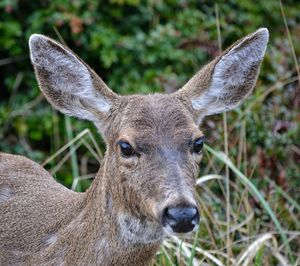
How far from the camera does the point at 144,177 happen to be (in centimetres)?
468

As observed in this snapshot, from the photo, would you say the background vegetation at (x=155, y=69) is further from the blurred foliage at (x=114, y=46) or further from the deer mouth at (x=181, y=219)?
the deer mouth at (x=181, y=219)

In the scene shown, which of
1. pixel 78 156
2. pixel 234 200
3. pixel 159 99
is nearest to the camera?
pixel 159 99

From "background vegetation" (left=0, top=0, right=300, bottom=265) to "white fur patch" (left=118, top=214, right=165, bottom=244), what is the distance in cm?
266

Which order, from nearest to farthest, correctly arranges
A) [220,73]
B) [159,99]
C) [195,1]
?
1. [159,99]
2. [220,73]
3. [195,1]

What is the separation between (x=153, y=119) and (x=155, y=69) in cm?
467

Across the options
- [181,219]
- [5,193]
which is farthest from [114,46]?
[181,219]

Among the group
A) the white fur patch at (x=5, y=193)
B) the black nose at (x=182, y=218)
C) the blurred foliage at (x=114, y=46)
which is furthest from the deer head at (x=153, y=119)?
the blurred foliage at (x=114, y=46)

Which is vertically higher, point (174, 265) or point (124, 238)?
point (124, 238)

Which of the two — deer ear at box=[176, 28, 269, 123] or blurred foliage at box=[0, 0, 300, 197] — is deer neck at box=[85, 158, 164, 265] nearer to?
deer ear at box=[176, 28, 269, 123]

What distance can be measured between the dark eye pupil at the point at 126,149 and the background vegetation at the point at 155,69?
269 cm

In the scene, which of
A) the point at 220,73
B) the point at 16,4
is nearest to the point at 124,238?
the point at 220,73

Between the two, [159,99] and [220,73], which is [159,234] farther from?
[220,73]

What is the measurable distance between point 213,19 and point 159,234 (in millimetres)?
5285

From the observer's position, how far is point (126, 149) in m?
4.81
